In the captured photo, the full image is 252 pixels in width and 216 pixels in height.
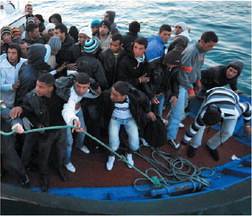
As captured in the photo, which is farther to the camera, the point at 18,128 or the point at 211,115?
the point at 211,115

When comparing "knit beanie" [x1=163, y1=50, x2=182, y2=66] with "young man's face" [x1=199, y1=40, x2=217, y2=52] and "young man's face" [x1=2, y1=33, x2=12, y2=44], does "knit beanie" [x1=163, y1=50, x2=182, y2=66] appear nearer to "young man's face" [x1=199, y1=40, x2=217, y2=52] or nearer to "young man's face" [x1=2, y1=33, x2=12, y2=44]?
"young man's face" [x1=199, y1=40, x2=217, y2=52]

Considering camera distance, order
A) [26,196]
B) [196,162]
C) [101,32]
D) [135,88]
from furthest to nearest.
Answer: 1. [101,32]
2. [196,162]
3. [135,88]
4. [26,196]

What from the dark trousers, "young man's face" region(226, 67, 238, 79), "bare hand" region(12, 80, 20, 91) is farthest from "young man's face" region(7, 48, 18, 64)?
"young man's face" region(226, 67, 238, 79)

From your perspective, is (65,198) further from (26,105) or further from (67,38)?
(67,38)

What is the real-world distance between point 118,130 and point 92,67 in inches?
30.0

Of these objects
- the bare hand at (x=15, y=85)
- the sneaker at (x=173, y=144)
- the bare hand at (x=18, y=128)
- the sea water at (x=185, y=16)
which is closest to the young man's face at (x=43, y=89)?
the bare hand at (x=18, y=128)

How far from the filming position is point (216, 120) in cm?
380

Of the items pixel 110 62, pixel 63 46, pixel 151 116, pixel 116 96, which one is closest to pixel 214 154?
pixel 151 116

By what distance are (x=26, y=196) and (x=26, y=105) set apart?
858 mm

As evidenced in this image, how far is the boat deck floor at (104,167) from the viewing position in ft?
12.3

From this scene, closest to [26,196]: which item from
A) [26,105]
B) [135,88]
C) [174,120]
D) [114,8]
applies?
[26,105]

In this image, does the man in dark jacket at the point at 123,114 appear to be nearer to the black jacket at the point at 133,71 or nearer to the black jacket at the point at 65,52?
the black jacket at the point at 133,71

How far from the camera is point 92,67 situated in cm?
380

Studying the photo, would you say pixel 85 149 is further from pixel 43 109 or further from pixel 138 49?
pixel 138 49
